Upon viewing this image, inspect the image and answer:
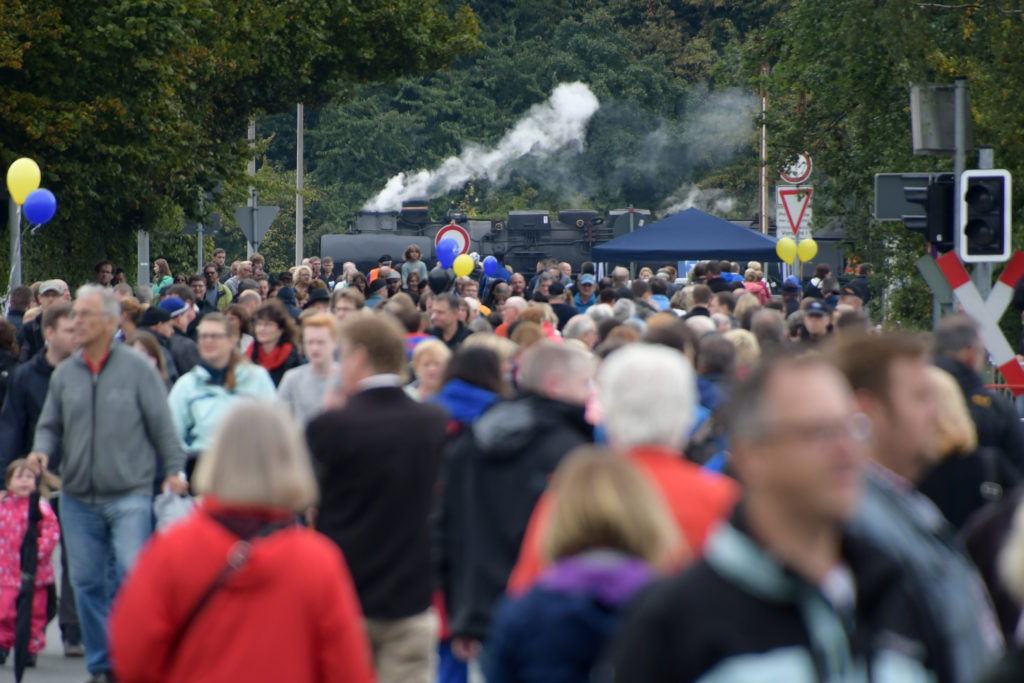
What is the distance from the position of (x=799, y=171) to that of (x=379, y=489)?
1756 centimetres

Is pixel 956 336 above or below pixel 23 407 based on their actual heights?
above

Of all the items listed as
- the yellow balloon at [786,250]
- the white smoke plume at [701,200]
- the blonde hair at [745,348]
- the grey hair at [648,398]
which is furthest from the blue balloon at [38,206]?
the white smoke plume at [701,200]

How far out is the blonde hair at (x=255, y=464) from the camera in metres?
3.89

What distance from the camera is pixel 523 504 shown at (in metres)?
5.30

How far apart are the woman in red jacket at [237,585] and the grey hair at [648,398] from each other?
0.84m

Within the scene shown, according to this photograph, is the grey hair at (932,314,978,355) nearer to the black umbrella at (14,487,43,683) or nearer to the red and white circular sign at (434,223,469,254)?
the black umbrella at (14,487,43,683)

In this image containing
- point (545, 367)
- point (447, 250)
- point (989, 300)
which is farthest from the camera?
point (447, 250)

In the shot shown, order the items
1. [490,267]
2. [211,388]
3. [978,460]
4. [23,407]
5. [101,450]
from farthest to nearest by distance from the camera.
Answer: [490,267] → [23,407] → [211,388] → [101,450] → [978,460]

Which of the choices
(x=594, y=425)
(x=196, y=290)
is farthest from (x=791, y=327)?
(x=196, y=290)

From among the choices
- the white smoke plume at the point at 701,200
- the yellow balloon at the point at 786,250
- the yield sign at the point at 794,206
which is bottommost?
the yellow balloon at the point at 786,250

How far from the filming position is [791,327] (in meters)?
12.5

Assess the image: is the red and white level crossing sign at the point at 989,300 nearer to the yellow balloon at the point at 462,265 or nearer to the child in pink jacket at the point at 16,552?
the child in pink jacket at the point at 16,552

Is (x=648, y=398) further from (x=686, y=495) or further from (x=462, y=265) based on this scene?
(x=462, y=265)

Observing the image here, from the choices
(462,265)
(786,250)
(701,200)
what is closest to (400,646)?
(462,265)
